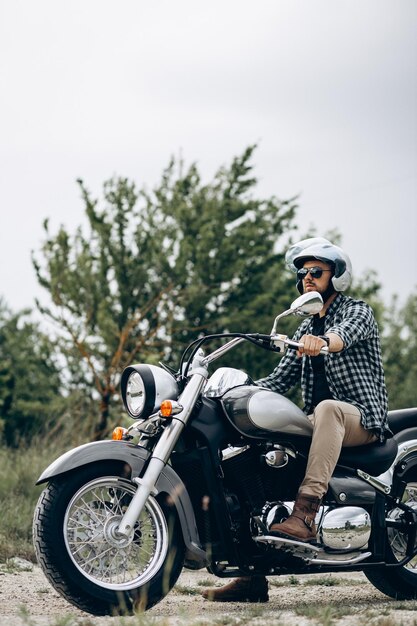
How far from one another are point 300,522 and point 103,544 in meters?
1.05

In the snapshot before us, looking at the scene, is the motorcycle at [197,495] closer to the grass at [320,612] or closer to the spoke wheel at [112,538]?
the spoke wheel at [112,538]

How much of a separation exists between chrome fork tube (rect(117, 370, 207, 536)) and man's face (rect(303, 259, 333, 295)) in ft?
3.45

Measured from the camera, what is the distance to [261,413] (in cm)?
570

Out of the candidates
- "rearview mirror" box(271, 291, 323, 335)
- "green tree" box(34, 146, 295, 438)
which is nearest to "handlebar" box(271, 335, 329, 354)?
"rearview mirror" box(271, 291, 323, 335)

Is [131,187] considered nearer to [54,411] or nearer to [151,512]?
[54,411]

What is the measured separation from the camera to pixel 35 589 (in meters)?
6.73

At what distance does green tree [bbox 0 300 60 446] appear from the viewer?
1883 cm

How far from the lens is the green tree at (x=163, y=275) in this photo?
1898 centimetres

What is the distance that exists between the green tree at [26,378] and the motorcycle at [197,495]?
12773mm

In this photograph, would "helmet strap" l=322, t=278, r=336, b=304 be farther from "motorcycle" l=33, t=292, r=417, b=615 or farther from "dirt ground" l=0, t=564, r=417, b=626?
"dirt ground" l=0, t=564, r=417, b=626

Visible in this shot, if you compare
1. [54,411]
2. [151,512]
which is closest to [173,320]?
[54,411]

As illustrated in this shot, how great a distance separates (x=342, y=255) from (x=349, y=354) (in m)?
0.60

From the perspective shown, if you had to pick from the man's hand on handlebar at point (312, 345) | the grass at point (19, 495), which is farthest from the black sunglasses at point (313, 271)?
the grass at point (19, 495)

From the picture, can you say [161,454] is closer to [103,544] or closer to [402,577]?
[103,544]
